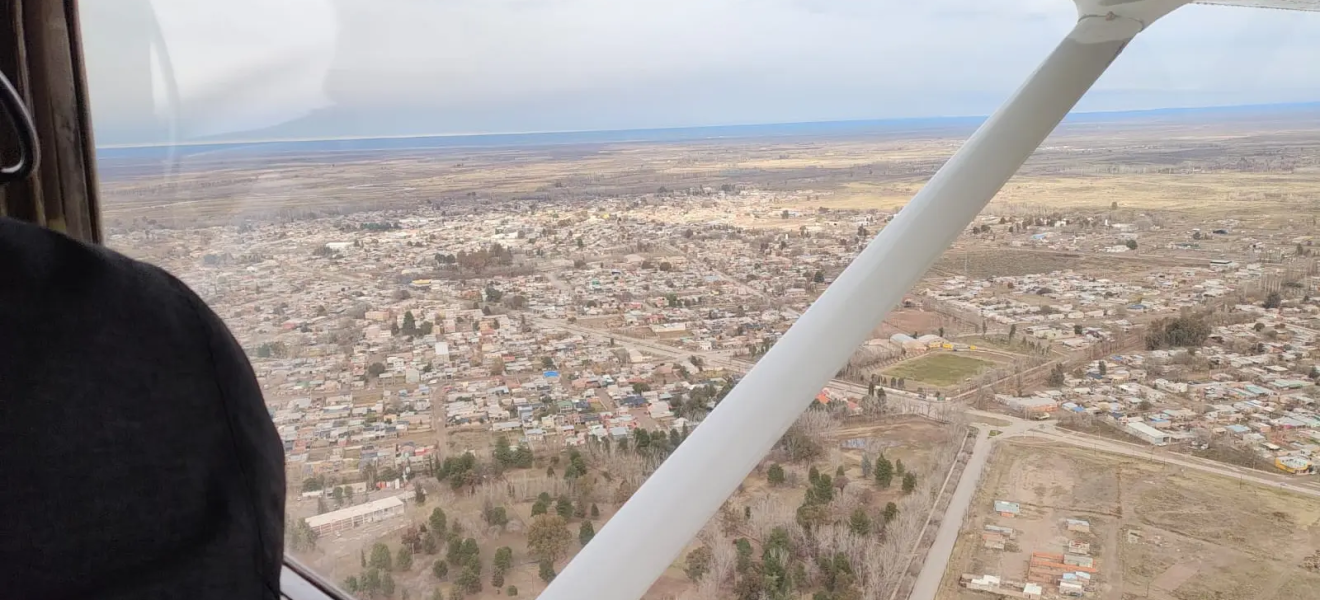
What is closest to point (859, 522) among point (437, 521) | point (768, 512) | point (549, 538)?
point (768, 512)

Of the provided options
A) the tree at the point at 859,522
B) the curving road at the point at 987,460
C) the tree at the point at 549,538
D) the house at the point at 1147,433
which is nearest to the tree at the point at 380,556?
the tree at the point at 549,538

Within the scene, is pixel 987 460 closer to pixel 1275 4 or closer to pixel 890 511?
pixel 890 511

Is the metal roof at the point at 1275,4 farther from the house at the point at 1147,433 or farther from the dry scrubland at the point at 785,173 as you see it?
the house at the point at 1147,433

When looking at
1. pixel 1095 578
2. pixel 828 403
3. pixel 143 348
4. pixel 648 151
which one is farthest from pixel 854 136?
pixel 143 348

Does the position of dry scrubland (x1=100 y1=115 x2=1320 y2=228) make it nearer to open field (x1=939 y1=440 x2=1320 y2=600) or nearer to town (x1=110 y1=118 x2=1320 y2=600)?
town (x1=110 y1=118 x2=1320 y2=600)

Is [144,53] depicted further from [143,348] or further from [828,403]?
[143,348]

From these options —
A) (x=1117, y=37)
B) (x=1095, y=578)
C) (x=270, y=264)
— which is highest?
(x=1117, y=37)
